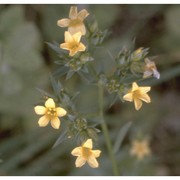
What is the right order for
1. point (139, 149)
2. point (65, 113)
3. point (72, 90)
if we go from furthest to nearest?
point (72, 90), point (139, 149), point (65, 113)

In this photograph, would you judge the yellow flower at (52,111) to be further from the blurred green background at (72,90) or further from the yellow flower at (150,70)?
the blurred green background at (72,90)

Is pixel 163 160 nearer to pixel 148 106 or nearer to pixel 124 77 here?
pixel 148 106

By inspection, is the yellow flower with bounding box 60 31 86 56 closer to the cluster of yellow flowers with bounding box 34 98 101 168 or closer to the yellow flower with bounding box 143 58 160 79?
the cluster of yellow flowers with bounding box 34 98 101 168

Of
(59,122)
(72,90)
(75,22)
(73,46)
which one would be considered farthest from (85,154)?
(72,90)

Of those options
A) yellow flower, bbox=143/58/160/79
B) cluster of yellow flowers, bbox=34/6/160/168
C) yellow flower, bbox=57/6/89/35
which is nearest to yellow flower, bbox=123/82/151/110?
cluster of yellow flowers, bbox=34/6/160/168

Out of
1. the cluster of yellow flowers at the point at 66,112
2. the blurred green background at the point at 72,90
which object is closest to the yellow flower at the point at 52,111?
the cluster of yellow flowers at the point at 66,112

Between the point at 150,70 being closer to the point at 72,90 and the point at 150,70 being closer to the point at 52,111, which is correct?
the point at 52,111

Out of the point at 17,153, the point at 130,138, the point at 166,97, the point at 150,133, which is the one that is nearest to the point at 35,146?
the point at 17,153
